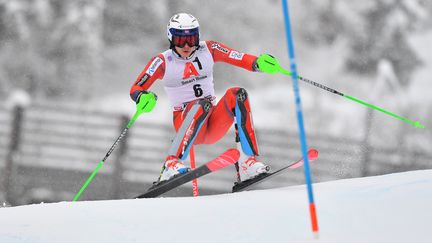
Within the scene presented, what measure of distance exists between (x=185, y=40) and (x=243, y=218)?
6.25 ft

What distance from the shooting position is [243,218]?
4.58 meters

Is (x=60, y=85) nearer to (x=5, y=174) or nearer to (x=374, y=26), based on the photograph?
(x=374, y=26)

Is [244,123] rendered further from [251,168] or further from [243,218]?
[243,218]

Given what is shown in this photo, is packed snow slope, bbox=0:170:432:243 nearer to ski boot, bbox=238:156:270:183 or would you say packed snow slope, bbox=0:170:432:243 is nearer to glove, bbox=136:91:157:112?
ski boot, bbox=238:156:270:183

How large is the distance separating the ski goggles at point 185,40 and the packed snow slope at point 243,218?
139cm

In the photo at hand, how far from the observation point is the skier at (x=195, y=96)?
5.95 meters

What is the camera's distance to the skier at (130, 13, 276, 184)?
234 inches

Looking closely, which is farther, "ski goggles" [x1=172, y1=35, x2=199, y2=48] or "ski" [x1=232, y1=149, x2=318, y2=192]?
"ski goggles" [x1=172, y1=35, x2=199, y2=48]

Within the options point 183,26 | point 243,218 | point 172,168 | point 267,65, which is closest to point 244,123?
point 267,65

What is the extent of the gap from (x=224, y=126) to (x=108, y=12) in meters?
18.6

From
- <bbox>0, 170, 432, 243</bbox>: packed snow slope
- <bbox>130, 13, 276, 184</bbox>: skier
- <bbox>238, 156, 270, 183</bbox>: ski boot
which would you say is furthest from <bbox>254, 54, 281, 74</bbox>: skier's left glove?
<bbox>0, 170, 432, 243</bbox>: packed snow slope

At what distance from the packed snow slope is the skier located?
32.9 inches

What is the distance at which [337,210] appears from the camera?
Answer: 4.67 m

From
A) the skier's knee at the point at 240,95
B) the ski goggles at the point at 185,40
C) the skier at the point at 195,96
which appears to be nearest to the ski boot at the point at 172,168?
the skier at the point at 195,96
